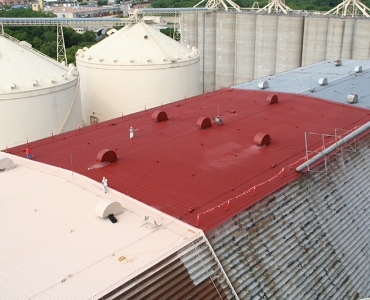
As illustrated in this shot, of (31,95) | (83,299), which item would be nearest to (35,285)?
(83,299)

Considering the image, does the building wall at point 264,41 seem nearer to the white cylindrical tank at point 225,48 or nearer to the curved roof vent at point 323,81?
the white cylindrical tank at point 225,48

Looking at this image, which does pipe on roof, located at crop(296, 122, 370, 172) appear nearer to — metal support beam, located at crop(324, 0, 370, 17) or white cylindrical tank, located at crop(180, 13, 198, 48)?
metal support beam, located at crop(324, 0, 370, 17)

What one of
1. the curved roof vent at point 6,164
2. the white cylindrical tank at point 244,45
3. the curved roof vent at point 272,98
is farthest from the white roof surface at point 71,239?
the white cylindrical tank at point 244,45

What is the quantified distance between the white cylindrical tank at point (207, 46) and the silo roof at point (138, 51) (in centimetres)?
2571

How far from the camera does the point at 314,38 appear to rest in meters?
54.1

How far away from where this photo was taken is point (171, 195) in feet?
58.6

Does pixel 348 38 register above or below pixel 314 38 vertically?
above

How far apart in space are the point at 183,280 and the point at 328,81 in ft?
90.5

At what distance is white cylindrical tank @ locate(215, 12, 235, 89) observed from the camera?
62.6m

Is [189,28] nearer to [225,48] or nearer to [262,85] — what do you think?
[225,48]

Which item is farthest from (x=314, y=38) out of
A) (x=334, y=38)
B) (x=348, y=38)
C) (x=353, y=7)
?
(x=353, y=7)

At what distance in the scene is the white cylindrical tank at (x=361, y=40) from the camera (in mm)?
49812

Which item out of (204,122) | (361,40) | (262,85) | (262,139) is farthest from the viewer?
(361,40)

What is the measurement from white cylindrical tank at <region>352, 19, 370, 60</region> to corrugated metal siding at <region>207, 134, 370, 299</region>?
110 ft
